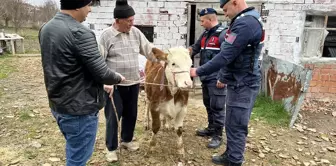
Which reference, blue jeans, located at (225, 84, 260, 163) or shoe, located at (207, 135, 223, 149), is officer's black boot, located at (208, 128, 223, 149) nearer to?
shoe, located at (207, 135, 223, 149)

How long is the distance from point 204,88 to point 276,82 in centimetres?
227

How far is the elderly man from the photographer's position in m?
3.16

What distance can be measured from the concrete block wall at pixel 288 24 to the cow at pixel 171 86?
395 cm

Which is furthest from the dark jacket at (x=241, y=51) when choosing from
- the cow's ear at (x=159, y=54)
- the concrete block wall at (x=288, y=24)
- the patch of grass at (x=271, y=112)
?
the concrete block wall at (x=288, y=24)

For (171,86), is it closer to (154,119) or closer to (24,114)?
(154,119)

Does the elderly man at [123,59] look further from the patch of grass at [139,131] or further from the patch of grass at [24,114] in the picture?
the patch of grass at [24,114]

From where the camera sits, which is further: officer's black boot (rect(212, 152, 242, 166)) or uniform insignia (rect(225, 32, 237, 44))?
officer's black boot (rect(212, 152, 242, 166))

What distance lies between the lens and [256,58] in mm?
2992

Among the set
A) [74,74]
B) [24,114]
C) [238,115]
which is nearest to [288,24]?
[238,115]

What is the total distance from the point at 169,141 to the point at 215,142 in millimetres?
727

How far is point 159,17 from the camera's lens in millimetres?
7023

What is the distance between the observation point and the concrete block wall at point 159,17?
6938 mm

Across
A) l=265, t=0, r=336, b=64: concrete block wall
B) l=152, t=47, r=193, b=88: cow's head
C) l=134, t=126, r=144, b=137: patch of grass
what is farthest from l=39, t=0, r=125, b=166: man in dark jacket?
l=265, t=0, r=336, b=64: concrete block wall

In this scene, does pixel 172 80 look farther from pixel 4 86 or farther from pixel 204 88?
pixel 4 86
